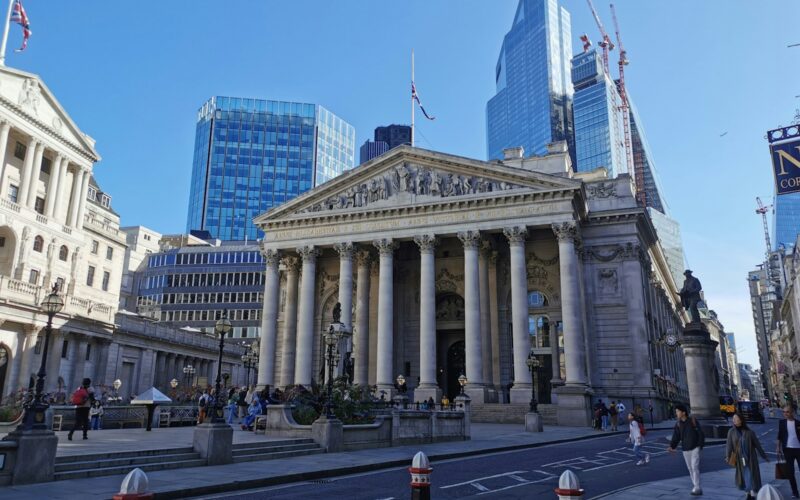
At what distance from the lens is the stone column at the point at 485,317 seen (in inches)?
1775

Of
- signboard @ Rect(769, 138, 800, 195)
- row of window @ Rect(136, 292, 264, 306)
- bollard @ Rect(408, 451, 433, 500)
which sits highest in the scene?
row of window @ Rect(136, 292, 264, 306)

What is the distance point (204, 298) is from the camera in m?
91.4

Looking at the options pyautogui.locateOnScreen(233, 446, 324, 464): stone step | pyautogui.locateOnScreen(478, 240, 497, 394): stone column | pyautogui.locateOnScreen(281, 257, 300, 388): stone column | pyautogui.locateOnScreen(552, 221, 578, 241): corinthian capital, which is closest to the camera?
pyautogui.locateOnScreen(233, 446, 324, 464): stone step

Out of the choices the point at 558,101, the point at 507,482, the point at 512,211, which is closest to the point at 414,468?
the point at 507,482

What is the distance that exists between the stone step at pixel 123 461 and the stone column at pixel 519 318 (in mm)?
27913

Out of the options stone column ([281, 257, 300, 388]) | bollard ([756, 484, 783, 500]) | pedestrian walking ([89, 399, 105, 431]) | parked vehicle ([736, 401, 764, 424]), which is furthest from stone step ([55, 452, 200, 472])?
parked vehicle ([736, 401, 764, 424])

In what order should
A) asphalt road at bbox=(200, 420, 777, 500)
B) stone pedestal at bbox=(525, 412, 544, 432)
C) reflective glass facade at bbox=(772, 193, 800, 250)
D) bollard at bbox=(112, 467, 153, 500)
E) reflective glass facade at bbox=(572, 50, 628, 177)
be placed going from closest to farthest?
bollard at bbox=(112, 467, 153, 500) → asphalt road at bbox=(200, 420, 777, 500) → stone pedestal at bbox=(525, 412, 544, 432) → reflective glass facade at bbox=(572, 50, 628, 177) → reflective glass facade at bbox=(772, 193, 800, 250)

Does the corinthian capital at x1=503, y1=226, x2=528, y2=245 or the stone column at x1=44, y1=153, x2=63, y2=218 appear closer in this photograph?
the corinthian capital at x1=503, y1=226, x2=528, y2=245

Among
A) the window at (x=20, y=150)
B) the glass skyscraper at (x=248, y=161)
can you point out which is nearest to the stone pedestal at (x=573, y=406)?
the window at (x=20, y=150)

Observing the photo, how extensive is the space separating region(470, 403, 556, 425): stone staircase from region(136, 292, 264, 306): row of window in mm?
54942

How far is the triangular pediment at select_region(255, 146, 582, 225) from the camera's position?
143 feet

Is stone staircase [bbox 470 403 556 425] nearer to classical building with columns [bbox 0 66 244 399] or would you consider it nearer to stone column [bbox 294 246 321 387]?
stone column [bbox 294 246 321 387]

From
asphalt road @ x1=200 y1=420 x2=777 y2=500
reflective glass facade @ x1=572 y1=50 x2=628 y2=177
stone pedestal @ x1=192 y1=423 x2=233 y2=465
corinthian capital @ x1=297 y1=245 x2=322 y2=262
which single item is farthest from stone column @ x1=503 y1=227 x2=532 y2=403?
reflective glass facade @ x1=572 y1=50 x2=628 y2=177

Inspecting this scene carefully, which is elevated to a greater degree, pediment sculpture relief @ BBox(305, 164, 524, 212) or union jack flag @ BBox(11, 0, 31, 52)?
union jack flag @ BBox(11, 0, 31, 52)
